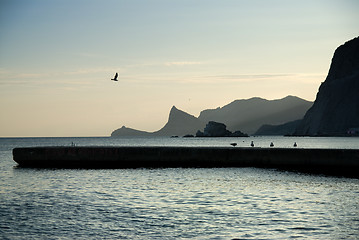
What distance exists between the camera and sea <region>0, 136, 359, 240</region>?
18297mm

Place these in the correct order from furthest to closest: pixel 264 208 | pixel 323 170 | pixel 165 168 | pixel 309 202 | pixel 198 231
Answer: pixel 165 168
pixel 323 170
pixel 309 202
pixel 264 208
pixel 198 231

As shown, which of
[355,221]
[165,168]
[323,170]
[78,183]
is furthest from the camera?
[165,168]

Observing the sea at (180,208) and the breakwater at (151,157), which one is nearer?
the sea at (180,208)

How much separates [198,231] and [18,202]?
13.4 metres

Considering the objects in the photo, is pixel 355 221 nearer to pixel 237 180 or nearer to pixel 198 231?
pixel 198 231

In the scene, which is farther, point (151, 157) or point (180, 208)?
point (151, 157)

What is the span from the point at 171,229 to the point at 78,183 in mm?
19322

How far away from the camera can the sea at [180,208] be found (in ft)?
60.0

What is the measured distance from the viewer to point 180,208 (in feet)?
77.9

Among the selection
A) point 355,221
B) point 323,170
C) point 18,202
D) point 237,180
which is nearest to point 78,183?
point 18,202

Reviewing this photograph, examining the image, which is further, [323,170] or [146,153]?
[146,153]

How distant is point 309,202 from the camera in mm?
25766

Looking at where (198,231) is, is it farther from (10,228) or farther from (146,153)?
(146,153)

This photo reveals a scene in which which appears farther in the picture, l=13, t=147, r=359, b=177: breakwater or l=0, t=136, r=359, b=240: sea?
l=13, t=147, r=359, b=177: breakwater
